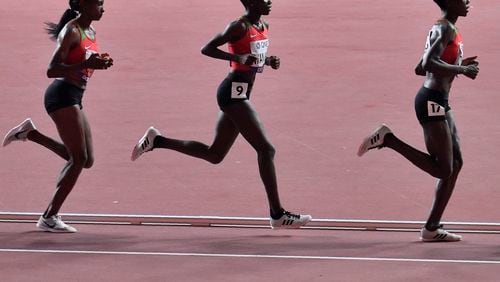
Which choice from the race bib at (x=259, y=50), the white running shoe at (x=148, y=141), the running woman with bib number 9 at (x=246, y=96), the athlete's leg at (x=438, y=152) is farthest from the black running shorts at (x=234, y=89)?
the athlete's leg at (x=438, y=152)

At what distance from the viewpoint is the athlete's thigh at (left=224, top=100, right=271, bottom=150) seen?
35.7 feet

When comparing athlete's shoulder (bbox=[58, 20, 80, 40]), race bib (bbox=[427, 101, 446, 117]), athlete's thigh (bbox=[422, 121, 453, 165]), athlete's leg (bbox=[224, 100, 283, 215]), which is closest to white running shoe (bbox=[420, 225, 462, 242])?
athlete's thigh (bbox=[422, 121, 453, 165])

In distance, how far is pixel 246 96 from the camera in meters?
11.0

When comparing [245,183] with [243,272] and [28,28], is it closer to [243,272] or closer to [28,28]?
[243,272]

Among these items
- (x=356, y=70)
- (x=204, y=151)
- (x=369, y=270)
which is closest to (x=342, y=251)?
(x=369, y=270)

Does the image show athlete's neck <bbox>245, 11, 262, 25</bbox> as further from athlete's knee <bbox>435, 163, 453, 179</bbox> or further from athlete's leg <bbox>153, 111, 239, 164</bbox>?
athlete's knee <bbox>435, 163, 453, 179</bbox>

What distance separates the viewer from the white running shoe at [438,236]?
10.5 m

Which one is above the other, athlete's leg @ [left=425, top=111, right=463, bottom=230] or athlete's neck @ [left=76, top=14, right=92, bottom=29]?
athlete's neck @ [left=76, top=14, right=92, bottom=29]

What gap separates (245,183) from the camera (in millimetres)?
12938

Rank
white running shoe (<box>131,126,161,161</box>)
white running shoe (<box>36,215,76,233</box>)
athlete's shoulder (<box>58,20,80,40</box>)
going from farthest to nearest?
white running shoe (<box>131,126,161,161</box>)
white running shoe (<box>36,215,76,233</box>)
athlete's shoulder (<box>58,20,80,40</box>)

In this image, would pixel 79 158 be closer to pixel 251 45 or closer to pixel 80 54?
pixel 80 54

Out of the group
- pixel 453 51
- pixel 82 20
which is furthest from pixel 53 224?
pixel 453 51

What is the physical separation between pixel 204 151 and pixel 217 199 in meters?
1.06

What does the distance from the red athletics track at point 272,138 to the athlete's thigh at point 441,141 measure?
728mm
